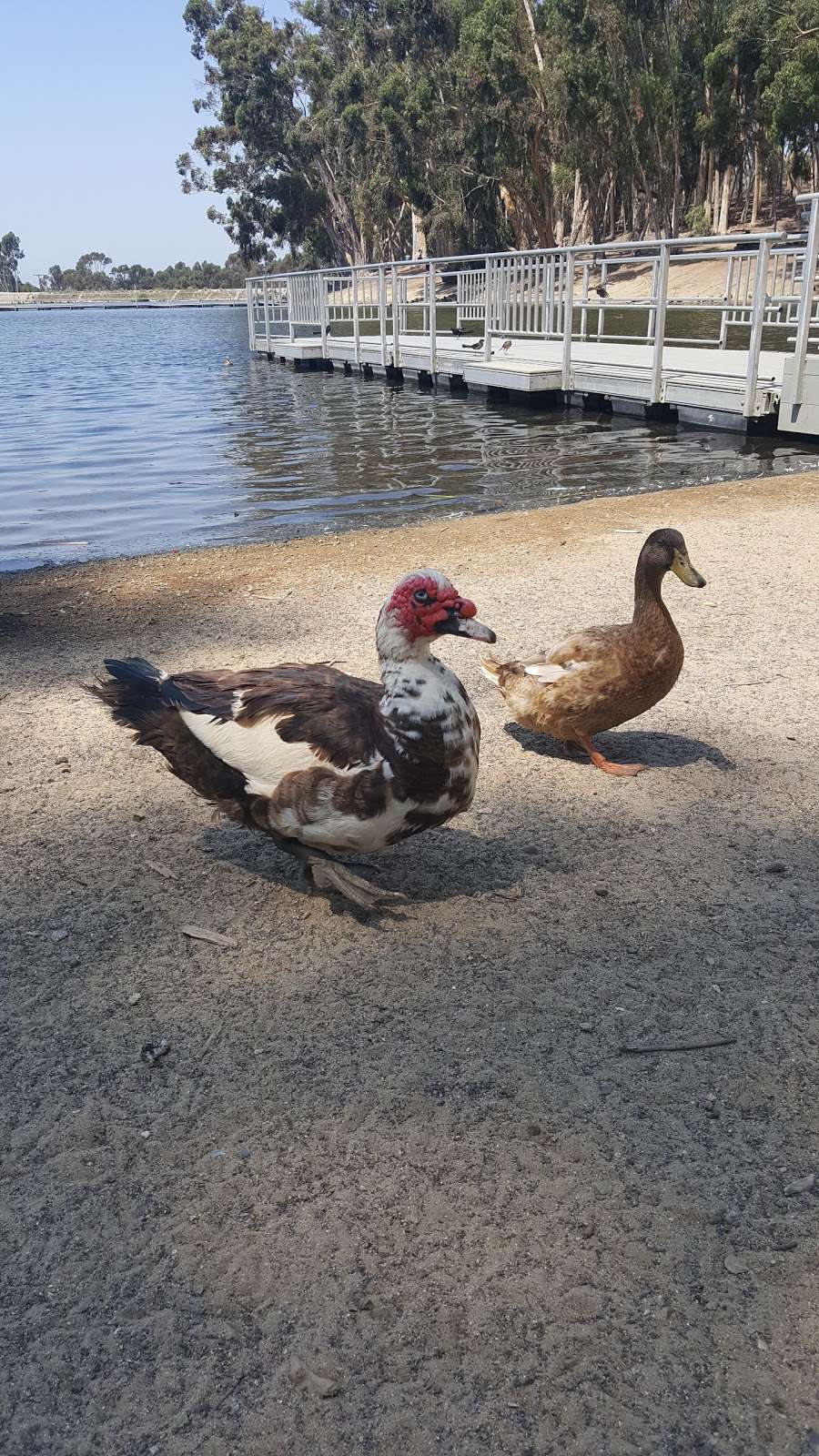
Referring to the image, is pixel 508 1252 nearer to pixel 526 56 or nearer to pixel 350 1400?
pixel 350 1400

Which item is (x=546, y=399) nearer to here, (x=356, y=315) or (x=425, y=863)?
(x=356, y=315)

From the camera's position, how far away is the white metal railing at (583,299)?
13070 mm

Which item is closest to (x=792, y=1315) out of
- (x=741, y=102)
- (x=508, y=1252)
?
(x=508, y=1252)

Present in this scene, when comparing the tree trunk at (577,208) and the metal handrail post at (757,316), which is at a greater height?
the tree trunk at (577,208)

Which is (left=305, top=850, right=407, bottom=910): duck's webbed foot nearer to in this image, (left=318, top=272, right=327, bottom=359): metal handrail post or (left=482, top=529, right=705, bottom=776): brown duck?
(left=482, top=529, right=705, bottom=776): brown duck

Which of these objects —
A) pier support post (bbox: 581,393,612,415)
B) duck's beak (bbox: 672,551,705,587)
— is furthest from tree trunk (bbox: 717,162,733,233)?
duck's beak (bbox: 672,551,705,587)

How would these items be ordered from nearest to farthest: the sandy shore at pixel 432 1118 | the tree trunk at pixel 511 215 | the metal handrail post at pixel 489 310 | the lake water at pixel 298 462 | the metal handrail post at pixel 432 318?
the sandy shore at pixel 432 1118 → the lake water at pixel 298 462 → the metal handrail post at pixel 489 310 → the metal handrail post at pixel 432 318 → the tree trunk at pixel 511 215

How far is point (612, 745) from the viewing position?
498 centimetres

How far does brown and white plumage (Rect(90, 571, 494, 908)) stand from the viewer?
335 cm

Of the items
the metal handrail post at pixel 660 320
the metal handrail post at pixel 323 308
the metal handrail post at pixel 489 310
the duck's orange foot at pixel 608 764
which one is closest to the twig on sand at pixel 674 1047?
the duck's orange foot at pixel 608 764

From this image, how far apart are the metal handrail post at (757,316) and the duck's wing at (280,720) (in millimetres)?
11279

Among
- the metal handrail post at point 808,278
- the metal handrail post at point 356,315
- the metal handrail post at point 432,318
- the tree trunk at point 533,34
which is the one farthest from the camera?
the tree trunk at point 533,34

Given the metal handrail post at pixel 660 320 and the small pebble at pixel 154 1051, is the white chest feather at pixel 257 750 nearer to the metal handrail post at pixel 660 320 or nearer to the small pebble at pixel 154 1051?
the small pebble at pixel 154 1051

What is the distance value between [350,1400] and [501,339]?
839 inches
